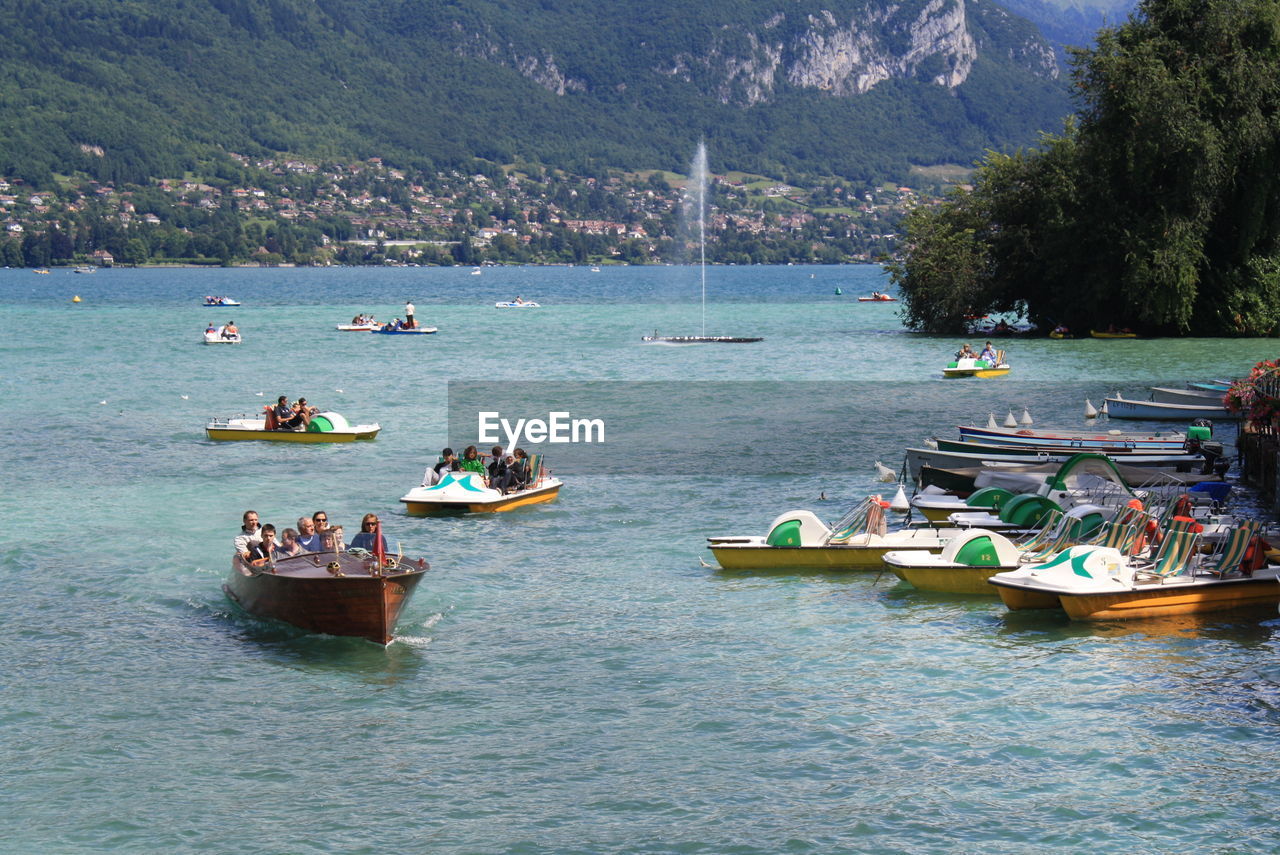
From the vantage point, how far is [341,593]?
743 inches

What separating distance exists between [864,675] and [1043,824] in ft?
14.6

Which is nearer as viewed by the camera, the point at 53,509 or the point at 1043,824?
the point at 1043,824

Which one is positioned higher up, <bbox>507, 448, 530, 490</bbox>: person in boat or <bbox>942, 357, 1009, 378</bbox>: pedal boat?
<bbox>942, 357, 1009, 378</bbox>: pedal boat

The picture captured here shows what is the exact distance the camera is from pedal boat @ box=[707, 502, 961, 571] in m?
23.5

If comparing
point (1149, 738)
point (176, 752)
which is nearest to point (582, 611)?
point (176, 752)

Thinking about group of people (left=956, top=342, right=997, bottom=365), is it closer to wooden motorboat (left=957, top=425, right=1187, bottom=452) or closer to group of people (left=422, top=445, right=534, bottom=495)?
wooden motorboat (left=957, top=425, right=1187, bottom=452)

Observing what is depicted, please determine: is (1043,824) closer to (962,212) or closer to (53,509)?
(53,509)

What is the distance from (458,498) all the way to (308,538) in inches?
272

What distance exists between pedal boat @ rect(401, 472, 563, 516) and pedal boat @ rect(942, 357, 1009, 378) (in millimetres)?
30488

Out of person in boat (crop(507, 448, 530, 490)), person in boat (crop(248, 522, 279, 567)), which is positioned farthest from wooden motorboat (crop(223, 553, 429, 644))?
person in boat (crop(507, 448, 530, 490))

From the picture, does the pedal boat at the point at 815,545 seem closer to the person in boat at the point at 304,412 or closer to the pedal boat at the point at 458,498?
the pedal boat at the point at 458,498

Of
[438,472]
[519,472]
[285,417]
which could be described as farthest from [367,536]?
[285,417]

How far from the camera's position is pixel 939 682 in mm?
17766

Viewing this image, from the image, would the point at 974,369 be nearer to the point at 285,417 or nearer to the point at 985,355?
the point at 985,355
